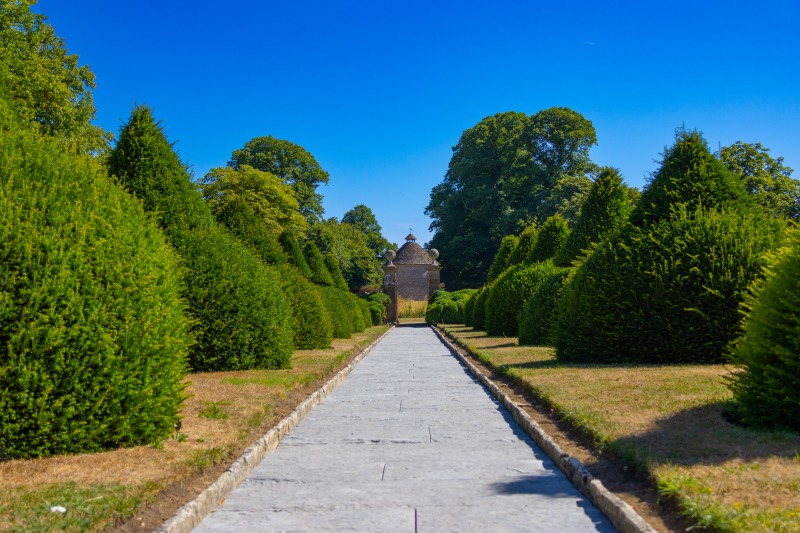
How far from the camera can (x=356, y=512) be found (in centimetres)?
516

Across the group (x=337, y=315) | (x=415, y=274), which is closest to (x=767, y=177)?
(x=337, y=315)

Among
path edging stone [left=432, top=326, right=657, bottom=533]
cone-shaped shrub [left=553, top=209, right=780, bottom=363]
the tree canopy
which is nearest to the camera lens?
path edging stone [left=432, top=326, right=657, bottom=533]

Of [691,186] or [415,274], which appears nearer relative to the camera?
[691,186]

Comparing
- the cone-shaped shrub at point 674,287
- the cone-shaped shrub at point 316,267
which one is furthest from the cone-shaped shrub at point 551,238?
the cone-shaped shrub at point 674,287

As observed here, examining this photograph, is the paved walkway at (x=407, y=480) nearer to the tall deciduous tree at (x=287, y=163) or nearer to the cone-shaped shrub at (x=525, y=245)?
the cone-shaped shrub at (x=525, y=245)

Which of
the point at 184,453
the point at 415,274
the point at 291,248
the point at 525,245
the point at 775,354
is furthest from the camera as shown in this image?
the point at 415,274

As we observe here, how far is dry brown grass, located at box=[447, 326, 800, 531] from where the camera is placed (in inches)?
183

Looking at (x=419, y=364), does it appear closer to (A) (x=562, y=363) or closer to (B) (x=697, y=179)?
(A) (x=562, y=363)

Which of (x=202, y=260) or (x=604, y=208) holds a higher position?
(x=604, y=208)

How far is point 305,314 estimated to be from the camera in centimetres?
2061

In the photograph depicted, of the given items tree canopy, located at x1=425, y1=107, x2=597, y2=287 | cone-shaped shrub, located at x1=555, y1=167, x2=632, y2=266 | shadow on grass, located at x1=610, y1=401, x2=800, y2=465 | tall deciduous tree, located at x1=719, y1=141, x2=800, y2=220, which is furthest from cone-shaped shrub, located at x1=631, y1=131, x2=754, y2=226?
tree canopy, located at x1=425, y1=107, x2=597, y2=287

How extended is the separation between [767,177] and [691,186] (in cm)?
3505

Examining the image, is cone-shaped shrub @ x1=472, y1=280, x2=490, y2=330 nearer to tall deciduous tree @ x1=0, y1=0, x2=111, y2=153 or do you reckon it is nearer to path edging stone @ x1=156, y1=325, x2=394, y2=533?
tall deciduous tree @ x1=0, y1=0, x2=111, y2=153

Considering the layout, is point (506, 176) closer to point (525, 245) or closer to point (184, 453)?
point (525, 245)
